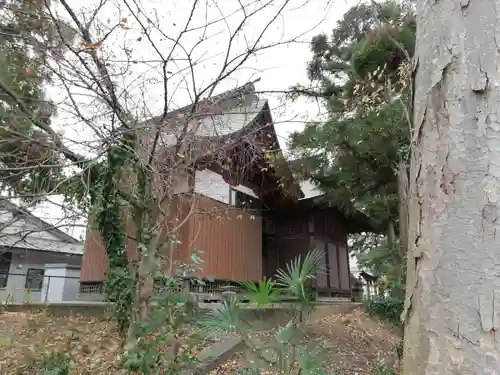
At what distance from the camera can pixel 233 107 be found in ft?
18.3

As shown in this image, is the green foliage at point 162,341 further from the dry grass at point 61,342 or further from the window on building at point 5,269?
the window on building at point 5,269

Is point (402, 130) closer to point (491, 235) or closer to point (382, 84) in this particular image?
point (382, 84)

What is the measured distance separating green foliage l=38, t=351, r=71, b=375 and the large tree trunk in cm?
367

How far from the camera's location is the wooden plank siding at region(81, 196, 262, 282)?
804 centimetres

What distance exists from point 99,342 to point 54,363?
1292 mm

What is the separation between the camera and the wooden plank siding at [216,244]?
8.04 metres

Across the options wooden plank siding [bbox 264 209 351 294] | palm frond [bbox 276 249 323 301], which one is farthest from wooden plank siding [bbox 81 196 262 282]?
palm frond [bbox 276 249 323 301]

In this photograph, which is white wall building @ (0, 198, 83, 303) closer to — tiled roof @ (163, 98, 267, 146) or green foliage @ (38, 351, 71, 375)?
tiled roof @ (163, 98, 267, 146)

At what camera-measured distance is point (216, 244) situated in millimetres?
8742

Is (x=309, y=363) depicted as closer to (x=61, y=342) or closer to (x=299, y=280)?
(x=299, y=280)

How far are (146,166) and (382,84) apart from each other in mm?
4634

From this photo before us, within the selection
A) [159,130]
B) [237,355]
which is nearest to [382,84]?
[159,130]

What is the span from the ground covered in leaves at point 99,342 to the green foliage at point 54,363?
5.9 inches

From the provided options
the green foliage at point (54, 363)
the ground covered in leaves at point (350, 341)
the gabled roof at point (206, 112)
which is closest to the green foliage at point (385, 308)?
the ground covered in leaves at point (350, 341)
